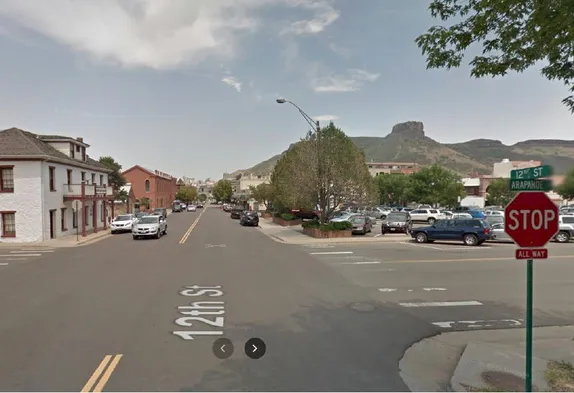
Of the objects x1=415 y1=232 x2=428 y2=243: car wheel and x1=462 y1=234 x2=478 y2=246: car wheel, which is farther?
x1=415 y1=232 x2=428 y2=243: car wheel

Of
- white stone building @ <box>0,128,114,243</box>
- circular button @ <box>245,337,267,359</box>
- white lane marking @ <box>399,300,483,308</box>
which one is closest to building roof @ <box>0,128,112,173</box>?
white stone building @ <box>0,128,114,243</box>

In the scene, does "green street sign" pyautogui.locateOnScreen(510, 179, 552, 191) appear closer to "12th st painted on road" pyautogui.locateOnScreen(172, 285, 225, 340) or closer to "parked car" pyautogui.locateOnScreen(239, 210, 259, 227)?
"12th st painted on road" pyautogui.locateOnScreen(172, 285, 225, 340)

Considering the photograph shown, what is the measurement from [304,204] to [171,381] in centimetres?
2205

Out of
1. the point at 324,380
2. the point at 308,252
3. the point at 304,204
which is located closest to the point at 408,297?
the point at 324,380

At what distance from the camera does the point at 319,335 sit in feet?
21.2

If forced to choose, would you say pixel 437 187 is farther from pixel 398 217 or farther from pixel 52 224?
pixel 52 224

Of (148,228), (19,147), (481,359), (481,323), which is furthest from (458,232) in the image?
(19,147)

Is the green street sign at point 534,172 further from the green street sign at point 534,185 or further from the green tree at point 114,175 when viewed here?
the green tree at point 114,175

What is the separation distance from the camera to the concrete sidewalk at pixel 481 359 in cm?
473

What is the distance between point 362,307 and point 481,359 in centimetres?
310

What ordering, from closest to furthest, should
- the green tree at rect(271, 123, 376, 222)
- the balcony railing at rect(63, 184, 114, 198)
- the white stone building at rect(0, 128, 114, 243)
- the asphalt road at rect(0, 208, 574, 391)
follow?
the asphalt road at rect(0, 208, 574, 391)
the white stone building at rect(0, 128, 114, 243)
the green tree at rect(271, 123, 376, 222)
the balcony railing at rect(63, 184, 114, 198)

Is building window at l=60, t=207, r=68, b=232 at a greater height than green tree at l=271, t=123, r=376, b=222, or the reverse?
green tree at l=271, t=123, r=376, b=222

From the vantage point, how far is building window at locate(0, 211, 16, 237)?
80.0 feet

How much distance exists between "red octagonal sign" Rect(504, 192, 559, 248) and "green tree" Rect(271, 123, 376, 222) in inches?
778
